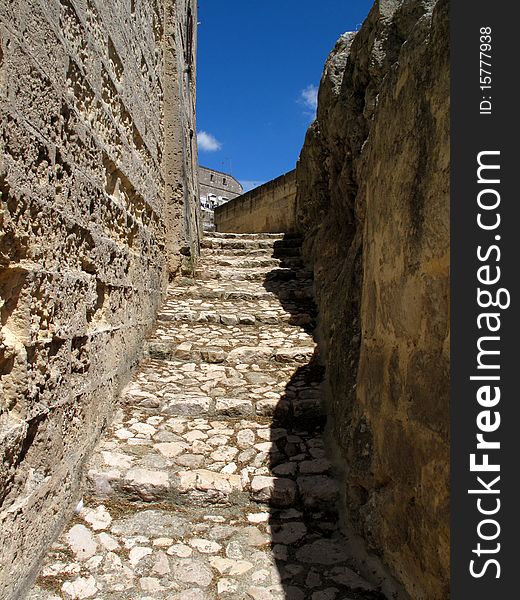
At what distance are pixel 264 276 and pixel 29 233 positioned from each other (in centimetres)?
432

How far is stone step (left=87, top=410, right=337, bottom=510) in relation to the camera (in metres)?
2.54

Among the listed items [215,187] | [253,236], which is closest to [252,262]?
[253,236]

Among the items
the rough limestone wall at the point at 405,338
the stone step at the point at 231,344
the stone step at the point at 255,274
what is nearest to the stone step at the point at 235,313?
the stone step at the point at 231,344

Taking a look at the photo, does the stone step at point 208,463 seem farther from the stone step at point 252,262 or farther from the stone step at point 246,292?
the stone step at point 252,262

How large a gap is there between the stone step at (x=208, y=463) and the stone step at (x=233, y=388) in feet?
0.32

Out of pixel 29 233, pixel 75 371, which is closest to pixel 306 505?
pixel 75 371

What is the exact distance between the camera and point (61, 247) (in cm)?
227

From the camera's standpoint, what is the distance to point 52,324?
7.00ft

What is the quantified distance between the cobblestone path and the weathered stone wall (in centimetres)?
555

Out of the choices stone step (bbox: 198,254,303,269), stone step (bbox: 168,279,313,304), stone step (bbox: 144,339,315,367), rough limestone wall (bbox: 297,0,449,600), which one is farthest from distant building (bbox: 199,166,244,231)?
rough limestone wall (bbox: 297,0,449,600)

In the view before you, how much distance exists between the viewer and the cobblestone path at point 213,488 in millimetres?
1991

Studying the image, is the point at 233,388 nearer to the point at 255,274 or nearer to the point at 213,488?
the point at 213,488

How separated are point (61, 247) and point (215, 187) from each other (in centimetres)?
2463

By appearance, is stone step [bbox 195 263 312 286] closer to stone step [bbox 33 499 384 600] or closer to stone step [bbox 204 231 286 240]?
stone step [bbox 204 231 286 240]
